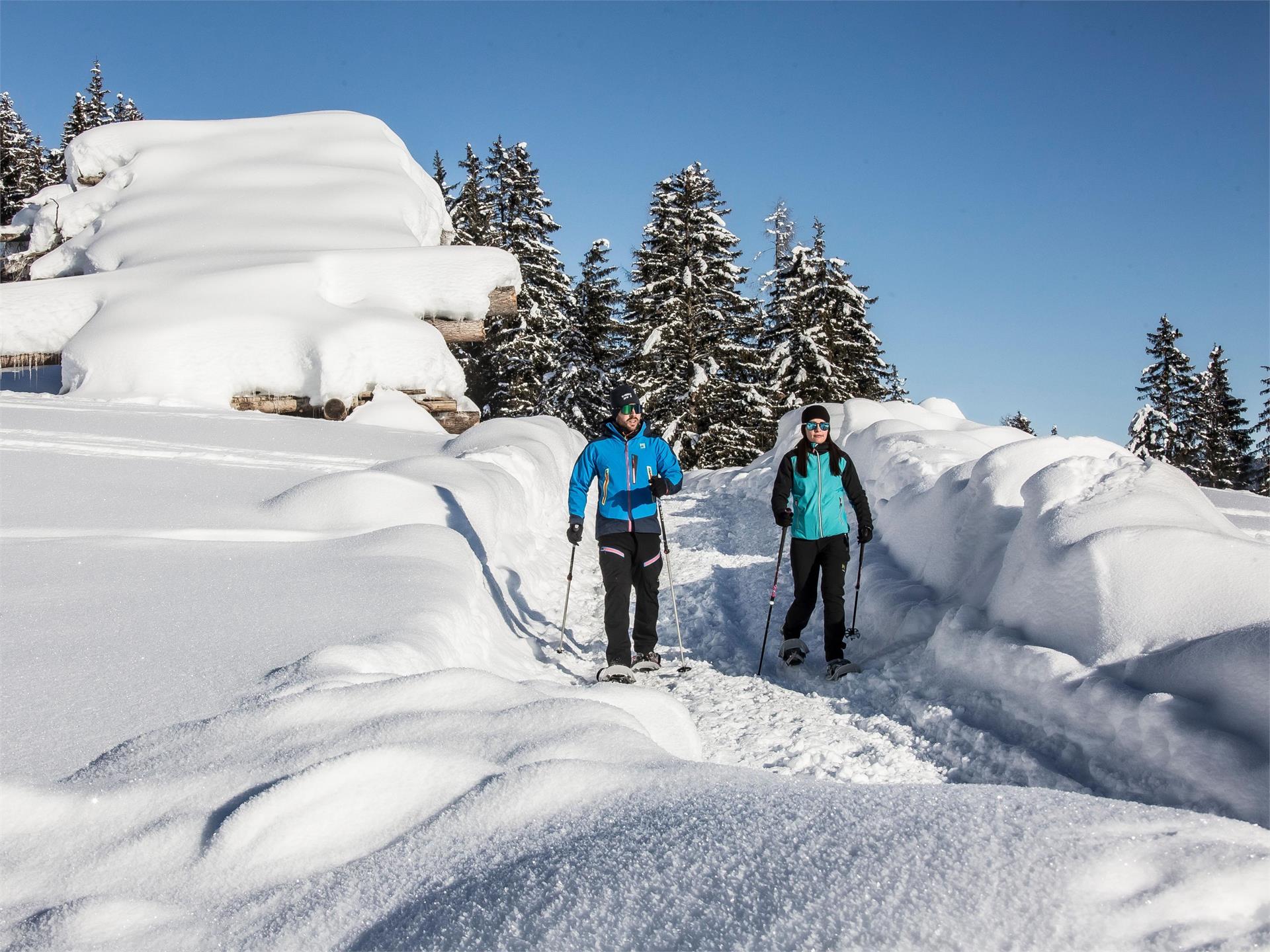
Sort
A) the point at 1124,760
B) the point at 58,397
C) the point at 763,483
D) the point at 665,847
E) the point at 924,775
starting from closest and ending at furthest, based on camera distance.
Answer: the point at 665,847, the point at 1124,760, the point at 924,775, the point at 58,397, the point at 763,483

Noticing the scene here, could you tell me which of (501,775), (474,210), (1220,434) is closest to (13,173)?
(474,210)

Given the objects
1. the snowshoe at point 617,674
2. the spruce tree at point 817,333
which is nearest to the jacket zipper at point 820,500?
the snowshoe at point 617,674

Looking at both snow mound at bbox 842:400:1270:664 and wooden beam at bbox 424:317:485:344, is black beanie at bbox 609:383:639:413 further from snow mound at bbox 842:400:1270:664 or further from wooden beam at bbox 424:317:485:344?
wooden beam at bbox 424:317:485:344

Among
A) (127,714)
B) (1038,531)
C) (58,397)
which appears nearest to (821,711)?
(1038,531)

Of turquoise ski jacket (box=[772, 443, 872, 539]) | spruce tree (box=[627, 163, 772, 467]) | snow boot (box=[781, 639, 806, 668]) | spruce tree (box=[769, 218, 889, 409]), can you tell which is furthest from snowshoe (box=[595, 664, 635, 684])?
spruce tree (box=[769, 218, 889, 409])

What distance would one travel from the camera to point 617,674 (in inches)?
241

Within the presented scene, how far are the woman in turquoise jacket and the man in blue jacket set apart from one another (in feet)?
3.08

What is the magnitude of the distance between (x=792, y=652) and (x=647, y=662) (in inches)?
43.1

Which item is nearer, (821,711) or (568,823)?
(568,823)

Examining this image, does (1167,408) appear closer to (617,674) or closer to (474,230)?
(474,230)

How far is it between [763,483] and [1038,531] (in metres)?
10.6

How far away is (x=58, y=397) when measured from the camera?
46.2ft

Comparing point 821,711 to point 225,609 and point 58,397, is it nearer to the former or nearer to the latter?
point 225,609

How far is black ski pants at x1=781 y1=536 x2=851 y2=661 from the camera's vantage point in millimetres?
6328
